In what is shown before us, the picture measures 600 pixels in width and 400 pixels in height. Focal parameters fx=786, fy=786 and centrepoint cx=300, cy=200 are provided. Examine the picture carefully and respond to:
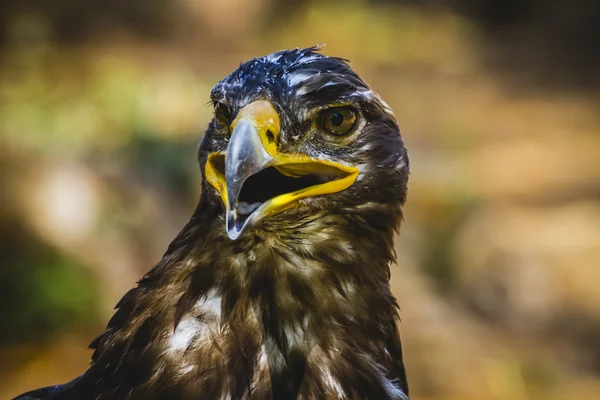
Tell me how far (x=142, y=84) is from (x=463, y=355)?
18.4 feet

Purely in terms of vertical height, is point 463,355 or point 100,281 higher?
point 100,281

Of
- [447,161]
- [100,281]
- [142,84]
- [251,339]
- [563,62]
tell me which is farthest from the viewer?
[563,62]

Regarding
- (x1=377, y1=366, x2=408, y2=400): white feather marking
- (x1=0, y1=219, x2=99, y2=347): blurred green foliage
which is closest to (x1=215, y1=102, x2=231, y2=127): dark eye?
(x1=377, y1=366, x2=408, y2=400): white feather marking

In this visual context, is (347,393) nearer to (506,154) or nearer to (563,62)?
(506,154)

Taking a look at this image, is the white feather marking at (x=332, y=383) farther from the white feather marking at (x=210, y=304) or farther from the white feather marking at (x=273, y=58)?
the white feather marking at (x=273, y=58)

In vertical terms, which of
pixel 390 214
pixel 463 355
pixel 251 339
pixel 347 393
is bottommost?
pixel 463 355

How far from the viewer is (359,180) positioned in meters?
2.29

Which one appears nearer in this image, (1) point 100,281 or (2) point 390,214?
(2) point 390,214

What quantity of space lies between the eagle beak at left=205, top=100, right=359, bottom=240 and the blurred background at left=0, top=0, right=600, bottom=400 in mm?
3835

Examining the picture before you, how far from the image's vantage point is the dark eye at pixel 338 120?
2.25m

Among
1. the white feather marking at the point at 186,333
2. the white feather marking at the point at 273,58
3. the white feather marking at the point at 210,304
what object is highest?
the white feather marking at the point at 273,58

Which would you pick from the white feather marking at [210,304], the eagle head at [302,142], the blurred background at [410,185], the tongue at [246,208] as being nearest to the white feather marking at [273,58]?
the eagle head at [302,142]

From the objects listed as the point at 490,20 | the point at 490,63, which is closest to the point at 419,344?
the point at 490,63

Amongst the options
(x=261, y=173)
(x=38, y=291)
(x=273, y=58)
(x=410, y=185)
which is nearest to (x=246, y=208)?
(x=261, y=173)
